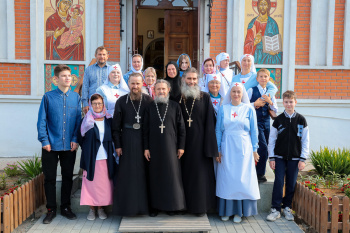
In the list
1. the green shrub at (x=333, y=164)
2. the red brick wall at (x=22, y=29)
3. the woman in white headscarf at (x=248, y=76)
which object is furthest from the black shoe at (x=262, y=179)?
the red brick wall at (x=22, y=29)

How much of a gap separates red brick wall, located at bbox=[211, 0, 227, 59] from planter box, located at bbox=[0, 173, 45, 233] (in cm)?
521

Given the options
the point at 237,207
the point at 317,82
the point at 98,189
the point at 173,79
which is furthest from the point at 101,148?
the point at 317,82

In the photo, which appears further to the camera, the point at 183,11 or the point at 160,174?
the point at 183,11

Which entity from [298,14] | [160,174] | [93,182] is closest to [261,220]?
[160,174]

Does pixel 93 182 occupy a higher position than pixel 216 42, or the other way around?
pixel 216 42

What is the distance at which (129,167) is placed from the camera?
4887 millimetres

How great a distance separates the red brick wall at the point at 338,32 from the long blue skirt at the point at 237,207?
217 inches

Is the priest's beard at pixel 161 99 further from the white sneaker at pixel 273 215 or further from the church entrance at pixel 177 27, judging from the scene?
the church entrance at pixel 177 27

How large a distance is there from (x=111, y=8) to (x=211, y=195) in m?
5.49

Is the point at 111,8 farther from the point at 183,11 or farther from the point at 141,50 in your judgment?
the point at 141,50

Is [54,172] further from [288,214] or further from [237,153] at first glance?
[288,214]

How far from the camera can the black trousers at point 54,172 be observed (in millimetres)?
4910

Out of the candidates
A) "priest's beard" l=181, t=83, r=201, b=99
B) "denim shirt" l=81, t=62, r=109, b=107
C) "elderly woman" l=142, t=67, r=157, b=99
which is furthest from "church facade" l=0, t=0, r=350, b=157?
"priest's beard" l=181, t=83, r=201, b=99

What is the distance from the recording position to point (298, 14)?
9016mm
